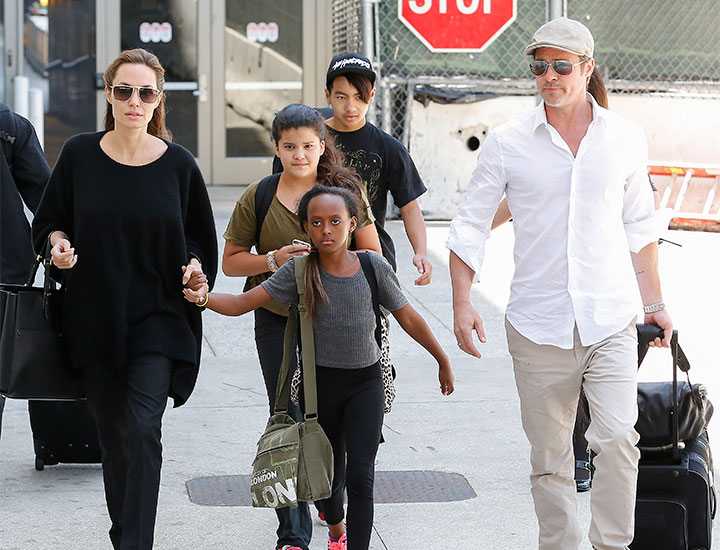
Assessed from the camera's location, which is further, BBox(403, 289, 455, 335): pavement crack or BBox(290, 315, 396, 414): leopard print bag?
BBox(403, 289, 455, 335): pavement crack

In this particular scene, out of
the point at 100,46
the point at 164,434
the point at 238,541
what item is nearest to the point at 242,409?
the point at 164,434

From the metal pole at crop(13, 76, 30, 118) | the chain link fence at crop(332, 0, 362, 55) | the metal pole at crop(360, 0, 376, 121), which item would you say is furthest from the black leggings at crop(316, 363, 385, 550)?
the metal pole at crop(13, 76, 30, 118)

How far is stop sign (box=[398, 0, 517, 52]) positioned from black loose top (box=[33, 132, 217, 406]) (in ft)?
28.4

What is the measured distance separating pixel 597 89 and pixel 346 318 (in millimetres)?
1246

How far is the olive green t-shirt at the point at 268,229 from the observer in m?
4.52

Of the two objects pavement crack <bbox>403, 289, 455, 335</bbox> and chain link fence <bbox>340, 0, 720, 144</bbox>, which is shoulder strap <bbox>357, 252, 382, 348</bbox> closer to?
pavement crack <bbox>403, 289, 455, 335</bbox>

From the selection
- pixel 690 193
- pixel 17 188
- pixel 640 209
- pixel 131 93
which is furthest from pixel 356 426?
pixel 690 193

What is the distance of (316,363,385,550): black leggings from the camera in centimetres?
400

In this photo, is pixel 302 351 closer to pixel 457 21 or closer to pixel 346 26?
pixel 457 21

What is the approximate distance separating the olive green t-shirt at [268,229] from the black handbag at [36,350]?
74 cm

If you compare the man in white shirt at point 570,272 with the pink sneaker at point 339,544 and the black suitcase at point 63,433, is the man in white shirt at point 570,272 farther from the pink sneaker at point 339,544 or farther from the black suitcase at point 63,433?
the black suitcase at point 63,433

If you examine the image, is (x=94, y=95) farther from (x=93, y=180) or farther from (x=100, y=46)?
(x=93, y=180)

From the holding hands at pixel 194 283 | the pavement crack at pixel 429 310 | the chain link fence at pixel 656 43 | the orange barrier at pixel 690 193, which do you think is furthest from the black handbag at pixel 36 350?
the chain link fence at pixel 656 43

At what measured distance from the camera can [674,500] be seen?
418 centimetres
